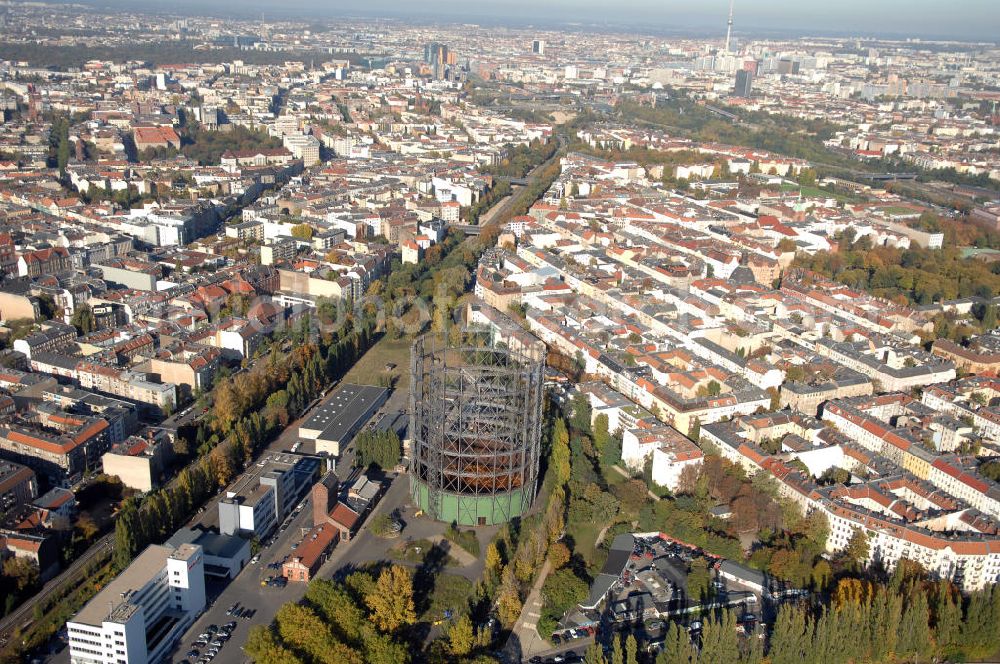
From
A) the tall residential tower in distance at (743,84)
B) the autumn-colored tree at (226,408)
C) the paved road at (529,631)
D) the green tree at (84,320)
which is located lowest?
the paved road at (529,631)

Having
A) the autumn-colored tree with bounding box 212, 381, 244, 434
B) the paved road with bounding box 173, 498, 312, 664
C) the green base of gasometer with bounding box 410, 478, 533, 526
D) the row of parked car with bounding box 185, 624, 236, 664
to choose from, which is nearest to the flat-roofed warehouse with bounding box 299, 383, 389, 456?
the autumn-colored tree with bounding box 212, 381, 244, 434

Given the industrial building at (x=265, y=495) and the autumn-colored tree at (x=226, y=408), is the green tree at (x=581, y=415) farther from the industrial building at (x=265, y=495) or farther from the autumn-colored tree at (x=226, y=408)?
the autumn-colored tree at (x=226, y=408)

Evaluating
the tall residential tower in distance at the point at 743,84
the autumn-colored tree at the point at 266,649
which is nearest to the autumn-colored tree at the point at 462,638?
the autumn-colored tree at the point at 266,649

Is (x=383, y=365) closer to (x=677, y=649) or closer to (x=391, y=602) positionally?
(x=391, y=602)

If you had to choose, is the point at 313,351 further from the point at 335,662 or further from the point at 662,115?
the point at 662,115

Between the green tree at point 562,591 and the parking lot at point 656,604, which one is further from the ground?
the green tree at point 562,591
